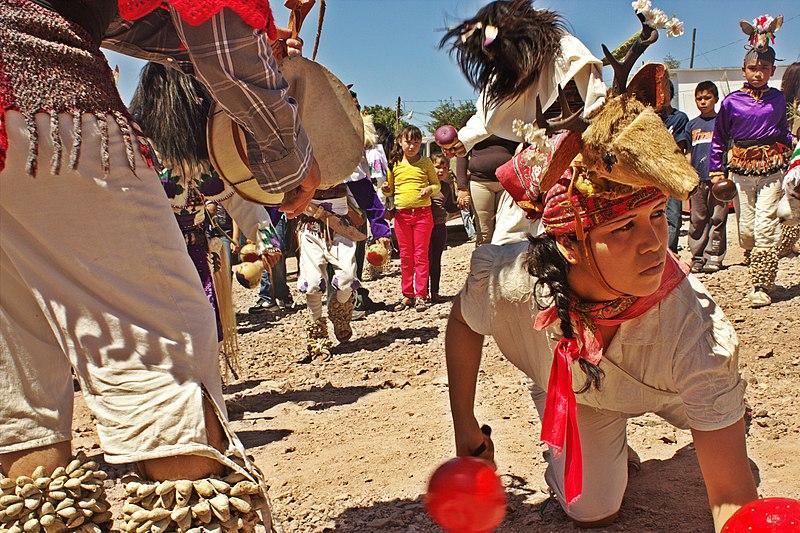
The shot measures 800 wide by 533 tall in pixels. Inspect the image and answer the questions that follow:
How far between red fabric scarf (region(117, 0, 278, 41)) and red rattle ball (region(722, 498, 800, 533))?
5.54 feet

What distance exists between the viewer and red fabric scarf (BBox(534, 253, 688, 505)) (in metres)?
2.46

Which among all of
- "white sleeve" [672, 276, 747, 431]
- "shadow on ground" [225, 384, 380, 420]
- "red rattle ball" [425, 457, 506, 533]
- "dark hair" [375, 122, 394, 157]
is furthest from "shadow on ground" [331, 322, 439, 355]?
"white sleeve" [672, 276, 747, 431]

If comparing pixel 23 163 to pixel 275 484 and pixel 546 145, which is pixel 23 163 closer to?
pixel 546 145

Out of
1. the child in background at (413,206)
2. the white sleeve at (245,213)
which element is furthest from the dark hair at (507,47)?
the child in background at (413,206)

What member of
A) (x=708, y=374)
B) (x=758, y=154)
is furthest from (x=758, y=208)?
(x=708, y=374)

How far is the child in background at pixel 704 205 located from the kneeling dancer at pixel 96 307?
27.2 feet

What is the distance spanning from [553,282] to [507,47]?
2.48 meters

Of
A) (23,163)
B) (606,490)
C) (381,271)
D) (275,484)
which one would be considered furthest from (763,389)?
(381,271)

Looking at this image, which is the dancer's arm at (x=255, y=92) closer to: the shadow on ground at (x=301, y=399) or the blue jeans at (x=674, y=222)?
the shadow on ground at (x=301, y=399)

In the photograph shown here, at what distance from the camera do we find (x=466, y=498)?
2.39 m

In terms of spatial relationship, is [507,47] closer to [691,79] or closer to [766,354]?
[766,354]

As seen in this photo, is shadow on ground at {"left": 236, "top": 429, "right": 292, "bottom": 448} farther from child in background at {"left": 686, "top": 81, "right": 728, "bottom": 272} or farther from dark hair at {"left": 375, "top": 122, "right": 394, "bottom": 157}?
dark hair at {"left": 375, "top": 122, "right": 394, "bottom": 157}

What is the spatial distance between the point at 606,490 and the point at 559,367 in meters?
0.74

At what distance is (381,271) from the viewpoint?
12.9 m
